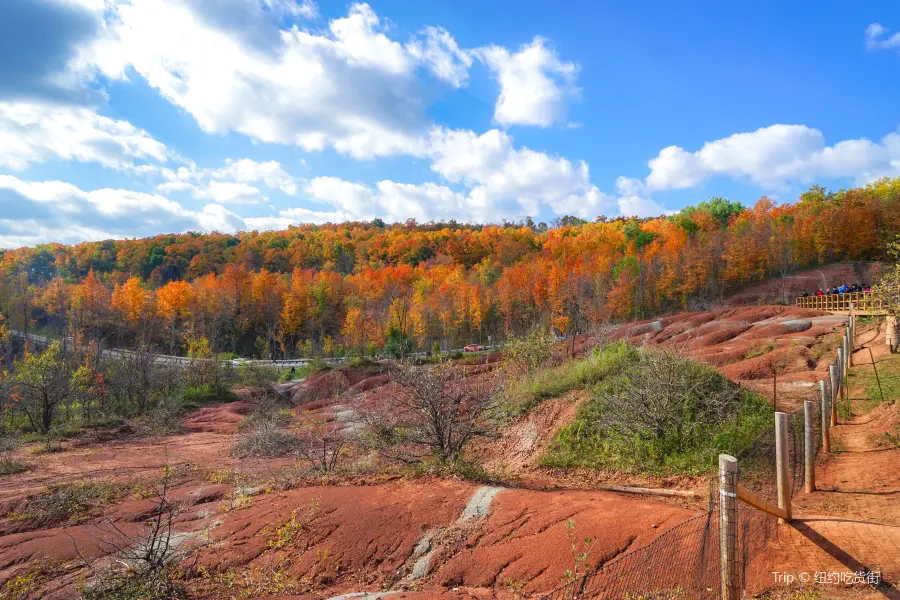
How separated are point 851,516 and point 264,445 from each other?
17.2 metres

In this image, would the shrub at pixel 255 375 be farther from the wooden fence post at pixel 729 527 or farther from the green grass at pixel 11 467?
the wooden fence post at pixel 729 527

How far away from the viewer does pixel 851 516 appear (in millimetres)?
6738

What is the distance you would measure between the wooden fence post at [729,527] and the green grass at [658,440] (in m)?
5.70

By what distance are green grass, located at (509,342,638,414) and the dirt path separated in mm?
6200

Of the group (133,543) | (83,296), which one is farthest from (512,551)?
(83,296)

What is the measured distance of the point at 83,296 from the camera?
71.4m

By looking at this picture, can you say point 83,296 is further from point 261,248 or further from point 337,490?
point 337,490

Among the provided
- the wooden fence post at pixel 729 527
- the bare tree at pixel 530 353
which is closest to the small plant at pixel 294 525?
the wooden fence post at pixel 729 527

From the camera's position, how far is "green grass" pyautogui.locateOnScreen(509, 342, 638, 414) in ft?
53.3

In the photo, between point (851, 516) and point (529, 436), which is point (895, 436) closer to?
point (851, 516)

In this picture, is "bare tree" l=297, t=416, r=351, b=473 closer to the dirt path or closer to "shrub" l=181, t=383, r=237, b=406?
the dirt path

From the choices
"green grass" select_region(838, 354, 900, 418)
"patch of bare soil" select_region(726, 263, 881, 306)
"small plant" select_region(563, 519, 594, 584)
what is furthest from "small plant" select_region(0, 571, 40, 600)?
"patch of bare soil" select_region(726, 263, 881, 306)

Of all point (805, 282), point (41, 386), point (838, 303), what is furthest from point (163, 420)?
point (805, 282)

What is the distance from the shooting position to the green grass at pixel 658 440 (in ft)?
34.7
